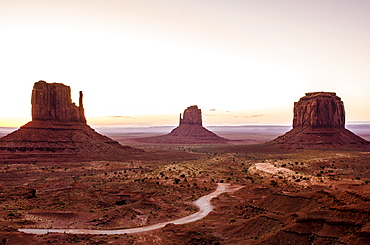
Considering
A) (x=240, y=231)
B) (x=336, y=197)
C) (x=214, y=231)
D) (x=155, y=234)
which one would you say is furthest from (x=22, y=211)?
(x=336, y=197)

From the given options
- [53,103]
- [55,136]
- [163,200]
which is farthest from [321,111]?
[53,103]

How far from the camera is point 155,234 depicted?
24953mm

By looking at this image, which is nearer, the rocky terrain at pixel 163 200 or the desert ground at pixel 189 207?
the desert ground at pixel 189 207

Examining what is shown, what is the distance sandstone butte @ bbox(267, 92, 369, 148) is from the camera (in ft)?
372

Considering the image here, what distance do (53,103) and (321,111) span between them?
115035 millimetres

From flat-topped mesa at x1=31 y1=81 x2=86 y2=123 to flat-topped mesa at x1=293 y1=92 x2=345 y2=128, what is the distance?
341ft

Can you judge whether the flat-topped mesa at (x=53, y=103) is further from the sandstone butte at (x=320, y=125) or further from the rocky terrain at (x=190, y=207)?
the sandstone butte at (x=320, y=125)

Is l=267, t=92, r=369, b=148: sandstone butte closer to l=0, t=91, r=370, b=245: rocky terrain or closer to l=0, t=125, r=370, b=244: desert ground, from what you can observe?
l=0, t=91, r=370, b=245: rocky terrain

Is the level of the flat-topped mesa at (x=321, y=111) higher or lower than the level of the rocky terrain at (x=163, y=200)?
higher

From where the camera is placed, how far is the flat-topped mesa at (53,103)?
93812 millimetres

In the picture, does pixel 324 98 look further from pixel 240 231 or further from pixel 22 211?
pixel 22 211

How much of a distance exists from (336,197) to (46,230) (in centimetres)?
2798

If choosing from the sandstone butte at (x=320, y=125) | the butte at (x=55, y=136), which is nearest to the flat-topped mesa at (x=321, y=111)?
the sandstone butte at (x=320, y=125)

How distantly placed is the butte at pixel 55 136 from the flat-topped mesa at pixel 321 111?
272ft
